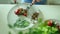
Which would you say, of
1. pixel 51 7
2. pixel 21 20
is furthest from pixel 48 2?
pixel 21 20

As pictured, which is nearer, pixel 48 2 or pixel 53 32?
pixel 53 32

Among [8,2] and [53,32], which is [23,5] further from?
[53,32]

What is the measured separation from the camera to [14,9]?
2.67 ft

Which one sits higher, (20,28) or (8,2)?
(8,2)

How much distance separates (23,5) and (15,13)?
2.4 inches

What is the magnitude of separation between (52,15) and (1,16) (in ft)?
0.88

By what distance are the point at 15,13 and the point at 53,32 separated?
22 centimetres

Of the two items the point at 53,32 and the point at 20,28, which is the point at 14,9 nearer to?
the point at 20,28

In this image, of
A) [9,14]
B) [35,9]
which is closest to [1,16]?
[9,14]

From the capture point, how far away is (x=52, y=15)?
2.69ft

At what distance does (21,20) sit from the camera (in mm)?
816

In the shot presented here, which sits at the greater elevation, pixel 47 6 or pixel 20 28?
pixel 47 6

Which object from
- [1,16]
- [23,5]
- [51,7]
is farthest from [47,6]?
[1,16]

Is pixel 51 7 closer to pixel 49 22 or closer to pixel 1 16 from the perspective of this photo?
pixel 49 22
